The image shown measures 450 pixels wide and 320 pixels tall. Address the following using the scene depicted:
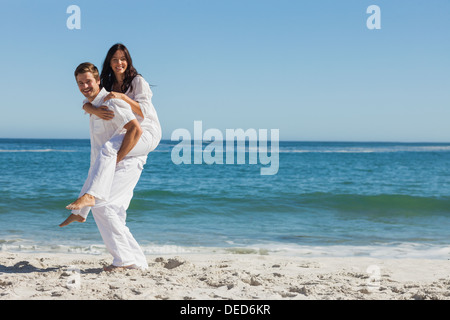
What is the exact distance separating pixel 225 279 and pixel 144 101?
1640mm

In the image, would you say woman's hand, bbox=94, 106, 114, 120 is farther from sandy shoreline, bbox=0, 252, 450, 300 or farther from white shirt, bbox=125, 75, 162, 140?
sandy shoreline, bbox=0, 252, 450, 300

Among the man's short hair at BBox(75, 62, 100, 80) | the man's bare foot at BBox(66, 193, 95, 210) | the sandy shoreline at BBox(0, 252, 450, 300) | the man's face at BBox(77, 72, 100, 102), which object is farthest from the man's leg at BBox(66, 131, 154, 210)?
the sandy shoreline at BBox(0, 252, 450, 300)

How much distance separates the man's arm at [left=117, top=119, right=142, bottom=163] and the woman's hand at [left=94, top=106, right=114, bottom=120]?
14 cm

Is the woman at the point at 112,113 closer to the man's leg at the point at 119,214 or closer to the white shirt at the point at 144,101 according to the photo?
the white shirt at the point at 144,101

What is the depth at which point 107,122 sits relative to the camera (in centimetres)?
375

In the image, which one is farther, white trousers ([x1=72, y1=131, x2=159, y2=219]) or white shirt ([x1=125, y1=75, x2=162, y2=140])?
white shirt ([x1=125, y1=75, x2=162, y2=140])

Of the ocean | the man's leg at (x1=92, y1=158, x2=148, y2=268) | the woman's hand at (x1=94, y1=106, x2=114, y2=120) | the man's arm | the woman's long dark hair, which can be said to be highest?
the woman's long dark hair

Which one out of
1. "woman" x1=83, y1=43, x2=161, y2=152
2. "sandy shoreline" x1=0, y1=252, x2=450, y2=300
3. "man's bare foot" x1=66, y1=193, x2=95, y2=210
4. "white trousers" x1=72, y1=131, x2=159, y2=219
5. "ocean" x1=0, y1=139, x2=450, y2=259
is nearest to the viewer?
"sandy shoreline" x1=0, y1=252, x2=450, y2=300

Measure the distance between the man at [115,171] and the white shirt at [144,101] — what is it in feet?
0.60

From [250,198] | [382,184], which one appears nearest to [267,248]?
[250,198]

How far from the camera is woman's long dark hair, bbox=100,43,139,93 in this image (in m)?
3.78

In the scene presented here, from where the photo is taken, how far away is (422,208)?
1066 centimetres

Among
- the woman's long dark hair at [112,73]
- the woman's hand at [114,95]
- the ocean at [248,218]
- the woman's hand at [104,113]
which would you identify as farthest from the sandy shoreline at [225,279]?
the woman's long dark hair at [112,73]

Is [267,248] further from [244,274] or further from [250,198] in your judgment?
[250,198]
